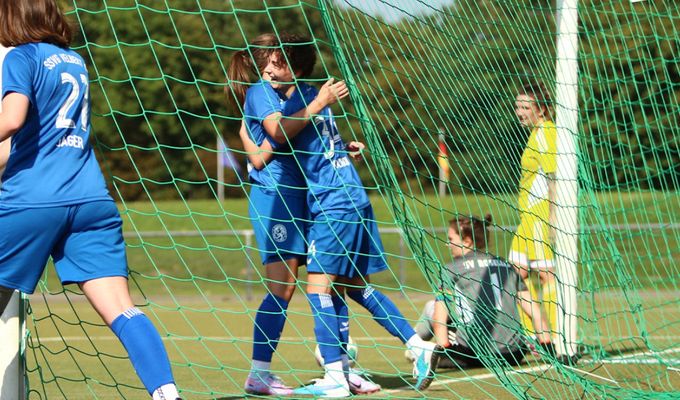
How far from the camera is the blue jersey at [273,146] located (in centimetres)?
548

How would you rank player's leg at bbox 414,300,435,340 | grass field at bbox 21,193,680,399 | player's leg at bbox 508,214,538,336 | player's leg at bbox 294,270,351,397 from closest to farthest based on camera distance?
grass field at bbox 21,193,680,399, player's leg at bbox 294,270,351,397, player's leg at bbox 508,214,538,336, player's leg at bbox 414,300,435,340

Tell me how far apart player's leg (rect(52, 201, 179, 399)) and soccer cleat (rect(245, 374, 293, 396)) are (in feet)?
5.10

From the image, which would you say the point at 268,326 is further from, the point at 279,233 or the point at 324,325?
the point at 279,233

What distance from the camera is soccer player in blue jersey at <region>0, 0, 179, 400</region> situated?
157 inches

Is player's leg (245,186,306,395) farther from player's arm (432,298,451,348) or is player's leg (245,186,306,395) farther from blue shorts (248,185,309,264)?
player's arm (432,298,451,348)

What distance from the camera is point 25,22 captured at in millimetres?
4074

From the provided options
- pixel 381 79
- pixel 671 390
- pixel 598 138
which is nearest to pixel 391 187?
pixel 381 79

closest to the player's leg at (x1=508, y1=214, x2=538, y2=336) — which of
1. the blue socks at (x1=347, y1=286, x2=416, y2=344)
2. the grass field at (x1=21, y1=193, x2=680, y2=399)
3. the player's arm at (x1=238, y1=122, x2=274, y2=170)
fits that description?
the grass field at (x1=21, y1=193, x2=680, y2=399)

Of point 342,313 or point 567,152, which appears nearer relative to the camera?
point 342,313

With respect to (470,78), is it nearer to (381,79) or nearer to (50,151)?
(381,79)

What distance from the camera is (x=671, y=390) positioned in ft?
18.6

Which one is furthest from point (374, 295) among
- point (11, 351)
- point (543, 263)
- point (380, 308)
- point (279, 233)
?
point (11, 351)

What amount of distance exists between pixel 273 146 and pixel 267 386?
1.27 metres

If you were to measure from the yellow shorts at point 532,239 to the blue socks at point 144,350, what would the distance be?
215cm
